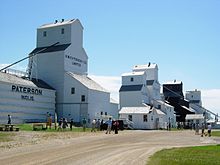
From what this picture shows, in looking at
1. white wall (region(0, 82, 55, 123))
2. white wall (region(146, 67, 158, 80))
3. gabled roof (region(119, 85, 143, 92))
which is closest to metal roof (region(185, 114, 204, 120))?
white wall (region(146, 67, 158, 80))

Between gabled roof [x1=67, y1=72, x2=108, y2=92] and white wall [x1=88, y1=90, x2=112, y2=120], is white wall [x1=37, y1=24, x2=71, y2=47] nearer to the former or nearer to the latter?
gabled roof [x1=67, y1=72, x2=108, y2=92]

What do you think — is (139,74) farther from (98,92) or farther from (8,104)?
(8,104)

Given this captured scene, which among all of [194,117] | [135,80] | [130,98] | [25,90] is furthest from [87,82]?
[194,117]

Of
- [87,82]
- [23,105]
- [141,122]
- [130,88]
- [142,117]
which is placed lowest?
[141,122]

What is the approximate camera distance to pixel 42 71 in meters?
66.4

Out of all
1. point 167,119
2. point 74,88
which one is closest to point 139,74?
point 167,119

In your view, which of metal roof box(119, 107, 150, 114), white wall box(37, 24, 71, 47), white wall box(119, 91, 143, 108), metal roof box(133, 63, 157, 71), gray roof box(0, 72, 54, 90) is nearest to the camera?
gray roof box(0, 72, 54, 90)

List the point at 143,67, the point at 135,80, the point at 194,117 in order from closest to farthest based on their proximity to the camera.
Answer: the point at 135,80
the point at 143,67
the point at 194,117

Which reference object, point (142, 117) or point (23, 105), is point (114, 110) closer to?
point (142, 117)

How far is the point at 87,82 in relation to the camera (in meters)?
65.6

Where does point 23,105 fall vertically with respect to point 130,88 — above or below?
below

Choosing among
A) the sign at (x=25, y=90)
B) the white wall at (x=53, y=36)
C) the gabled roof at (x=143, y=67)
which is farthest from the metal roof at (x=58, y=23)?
the gabled roof at (x=143, y=67)

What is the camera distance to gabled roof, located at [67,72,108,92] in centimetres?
6342

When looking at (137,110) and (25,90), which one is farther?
(137,110)
